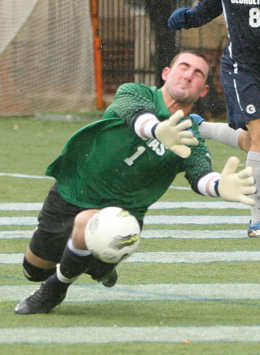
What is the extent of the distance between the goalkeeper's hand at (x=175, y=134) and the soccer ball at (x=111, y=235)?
0.42 meters

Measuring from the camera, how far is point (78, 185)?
13.0ft

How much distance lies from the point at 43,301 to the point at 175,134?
1.07 m

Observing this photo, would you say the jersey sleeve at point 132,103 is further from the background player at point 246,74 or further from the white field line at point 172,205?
the white field line at point 172,205

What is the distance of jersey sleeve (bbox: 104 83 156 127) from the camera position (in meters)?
3.62

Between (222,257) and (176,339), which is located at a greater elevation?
(176,339)

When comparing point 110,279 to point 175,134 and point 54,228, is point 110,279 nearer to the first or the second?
point 54,228

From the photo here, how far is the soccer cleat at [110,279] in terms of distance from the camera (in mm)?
4039

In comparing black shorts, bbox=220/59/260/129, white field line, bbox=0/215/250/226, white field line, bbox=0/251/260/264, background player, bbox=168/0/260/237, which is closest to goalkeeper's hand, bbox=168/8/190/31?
background player, bbox=168/0/260/237

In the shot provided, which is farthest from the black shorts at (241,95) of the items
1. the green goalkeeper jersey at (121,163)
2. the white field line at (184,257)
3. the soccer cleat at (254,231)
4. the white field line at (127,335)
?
the white field line at (127,335)

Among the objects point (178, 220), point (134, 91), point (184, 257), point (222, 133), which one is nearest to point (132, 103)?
point (134, 91)

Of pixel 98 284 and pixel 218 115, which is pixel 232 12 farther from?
pixel 218 115

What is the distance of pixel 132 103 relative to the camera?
145 inches

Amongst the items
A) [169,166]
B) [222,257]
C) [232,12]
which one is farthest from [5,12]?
[169,166]

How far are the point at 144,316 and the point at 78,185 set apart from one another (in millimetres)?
700
